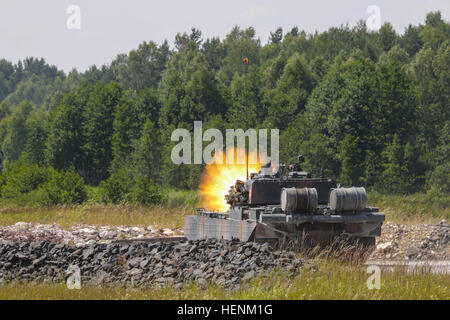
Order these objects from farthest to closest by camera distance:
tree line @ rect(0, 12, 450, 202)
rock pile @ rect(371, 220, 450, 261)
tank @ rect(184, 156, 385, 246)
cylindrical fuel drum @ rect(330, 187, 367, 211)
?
tree line @ rect(0, 12, 450, 202)
rock pile @ rect(371, 220, 450, 261)
cylindrical fuel drum @ rect(330, 187, 367, 211)
tank @ rect(184, 156, 385, 246)

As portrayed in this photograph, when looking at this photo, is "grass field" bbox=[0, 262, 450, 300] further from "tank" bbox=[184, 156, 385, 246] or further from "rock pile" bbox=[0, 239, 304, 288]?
"tank" bbox=[184, 156, 385, 246]

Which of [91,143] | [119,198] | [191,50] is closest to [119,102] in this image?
[91,143]

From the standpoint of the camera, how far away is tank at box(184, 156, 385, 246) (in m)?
17.3

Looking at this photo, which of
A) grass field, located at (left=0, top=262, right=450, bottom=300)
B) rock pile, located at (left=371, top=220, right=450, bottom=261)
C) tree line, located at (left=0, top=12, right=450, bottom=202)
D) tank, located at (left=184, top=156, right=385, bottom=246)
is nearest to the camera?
grass field, located at (left=0, top=262, right=450, bottom=300)

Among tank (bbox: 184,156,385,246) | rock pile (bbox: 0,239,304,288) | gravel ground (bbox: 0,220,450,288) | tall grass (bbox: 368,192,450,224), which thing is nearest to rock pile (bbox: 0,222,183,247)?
gravel ground (bbox: 0,220,450,288)

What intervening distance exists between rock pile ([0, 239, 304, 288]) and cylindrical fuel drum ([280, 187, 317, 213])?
4.18ft

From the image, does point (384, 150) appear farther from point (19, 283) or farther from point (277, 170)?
point (19, 283)

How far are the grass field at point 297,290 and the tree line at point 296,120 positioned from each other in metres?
26.5

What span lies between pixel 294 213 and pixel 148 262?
3872mm

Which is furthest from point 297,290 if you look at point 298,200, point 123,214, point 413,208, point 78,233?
point 413,208

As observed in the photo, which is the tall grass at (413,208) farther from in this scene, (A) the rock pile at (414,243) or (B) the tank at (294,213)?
(B) the tank at (294,213)

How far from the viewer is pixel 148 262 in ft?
52.6

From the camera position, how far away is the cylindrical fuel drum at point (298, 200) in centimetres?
1711

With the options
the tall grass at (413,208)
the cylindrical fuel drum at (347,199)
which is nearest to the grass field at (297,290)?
the cylindrical fuel drum at (347,199)
